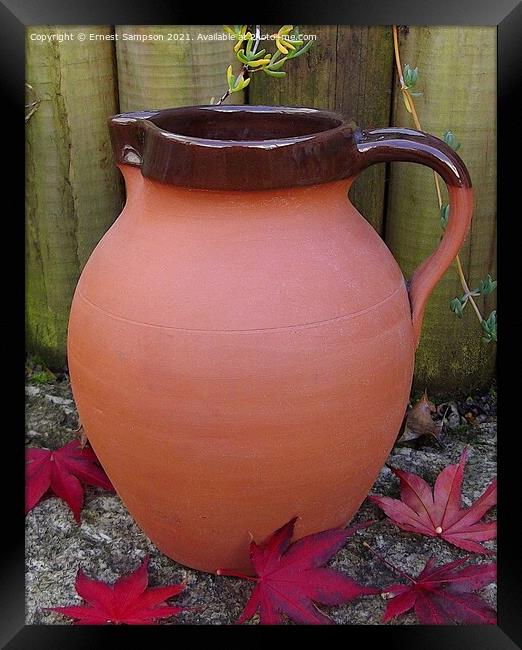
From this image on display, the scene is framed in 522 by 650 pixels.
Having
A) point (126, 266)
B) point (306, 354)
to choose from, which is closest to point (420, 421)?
point (306, 354)

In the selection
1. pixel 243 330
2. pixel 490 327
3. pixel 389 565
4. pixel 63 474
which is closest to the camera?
pixel 243 330

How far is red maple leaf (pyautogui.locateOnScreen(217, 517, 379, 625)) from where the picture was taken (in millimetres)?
1279

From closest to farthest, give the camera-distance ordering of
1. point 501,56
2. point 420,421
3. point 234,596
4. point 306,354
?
point 306,354 → point 501,56 → point 234,596 → point 420,421

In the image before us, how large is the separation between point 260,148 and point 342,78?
0.70m

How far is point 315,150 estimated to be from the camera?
1.24m

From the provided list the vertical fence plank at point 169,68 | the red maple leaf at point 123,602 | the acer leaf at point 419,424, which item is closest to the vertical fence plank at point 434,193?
the acer leaf at point 419,424

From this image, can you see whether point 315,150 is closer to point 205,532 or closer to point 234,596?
point 205,532

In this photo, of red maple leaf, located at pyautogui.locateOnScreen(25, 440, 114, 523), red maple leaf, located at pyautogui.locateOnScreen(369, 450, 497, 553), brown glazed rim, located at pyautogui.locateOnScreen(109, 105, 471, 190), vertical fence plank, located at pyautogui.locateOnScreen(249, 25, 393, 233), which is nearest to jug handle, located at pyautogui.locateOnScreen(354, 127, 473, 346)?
brown glazed rim, located at pyautogui.locateOnScreen(109, 105, 471, 190)

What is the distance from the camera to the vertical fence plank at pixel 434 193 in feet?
5.79

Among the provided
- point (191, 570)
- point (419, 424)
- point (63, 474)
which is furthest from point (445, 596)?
point (63, 474)

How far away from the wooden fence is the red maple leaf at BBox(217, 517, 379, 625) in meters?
0.82

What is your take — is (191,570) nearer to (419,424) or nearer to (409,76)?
(419,424)

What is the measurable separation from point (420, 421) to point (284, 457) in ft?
2.49

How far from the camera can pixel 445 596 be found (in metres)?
1.41
